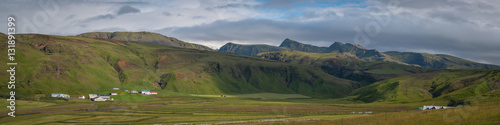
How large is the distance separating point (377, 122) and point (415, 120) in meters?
5.18

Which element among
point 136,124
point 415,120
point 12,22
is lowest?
point 136,124

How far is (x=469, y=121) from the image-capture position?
42656mm

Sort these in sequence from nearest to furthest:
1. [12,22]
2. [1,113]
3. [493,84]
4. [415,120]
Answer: [415,120]
[12,22]
[1,113]
[493,84]

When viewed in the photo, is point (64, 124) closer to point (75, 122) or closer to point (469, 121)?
point (75, 122)

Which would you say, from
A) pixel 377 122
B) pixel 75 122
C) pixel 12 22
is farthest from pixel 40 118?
pixel 377 122

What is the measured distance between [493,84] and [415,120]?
619 feet

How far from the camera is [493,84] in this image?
647 ft

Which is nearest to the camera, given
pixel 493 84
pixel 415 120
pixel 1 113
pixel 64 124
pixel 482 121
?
pixel 482 121

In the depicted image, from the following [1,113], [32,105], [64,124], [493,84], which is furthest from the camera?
[493,84]

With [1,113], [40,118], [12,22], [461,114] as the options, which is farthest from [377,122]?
[1,113]

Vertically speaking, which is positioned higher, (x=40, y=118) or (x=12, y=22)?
(x=12, y=22)

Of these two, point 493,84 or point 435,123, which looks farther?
point 493,84

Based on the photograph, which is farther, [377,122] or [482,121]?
[377,122]

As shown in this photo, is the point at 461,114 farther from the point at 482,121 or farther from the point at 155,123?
the point at 155,123
